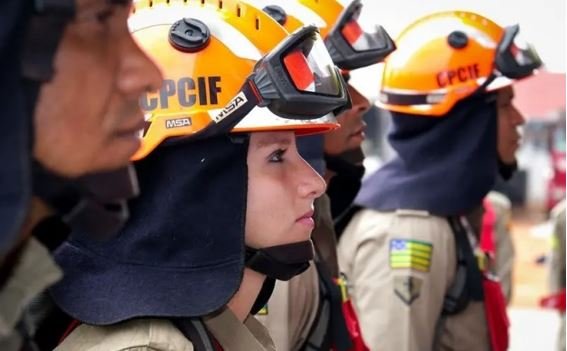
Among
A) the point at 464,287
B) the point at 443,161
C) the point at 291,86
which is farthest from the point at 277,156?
the point at 443,161

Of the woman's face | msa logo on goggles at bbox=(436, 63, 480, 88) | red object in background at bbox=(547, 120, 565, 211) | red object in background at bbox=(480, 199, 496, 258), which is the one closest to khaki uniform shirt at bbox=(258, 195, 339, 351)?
the woman's face

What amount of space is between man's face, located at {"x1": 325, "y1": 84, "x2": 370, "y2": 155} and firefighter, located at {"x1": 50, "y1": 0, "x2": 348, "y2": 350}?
136cm

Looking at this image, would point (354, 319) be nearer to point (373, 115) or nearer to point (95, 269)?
point (95, 269)

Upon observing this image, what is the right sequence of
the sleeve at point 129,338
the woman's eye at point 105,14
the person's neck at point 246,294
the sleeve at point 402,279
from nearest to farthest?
the woman's eye at point 105,14 < the sleeve at point 129,338 < the person's neck at point 246,294 < the sleeve at point 402,279

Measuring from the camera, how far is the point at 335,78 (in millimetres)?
2293

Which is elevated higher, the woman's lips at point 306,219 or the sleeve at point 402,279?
the woman's lips at point 306,219

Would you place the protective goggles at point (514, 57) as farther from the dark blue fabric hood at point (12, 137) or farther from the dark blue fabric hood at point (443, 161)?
the dark blue fabric hood at point (12, 137)

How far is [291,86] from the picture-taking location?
2.17 meters

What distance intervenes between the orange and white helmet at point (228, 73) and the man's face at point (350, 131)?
4.34ft

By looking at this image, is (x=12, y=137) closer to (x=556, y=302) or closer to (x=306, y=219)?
(x=306, y=219)

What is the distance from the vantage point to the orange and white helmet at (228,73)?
2.19m

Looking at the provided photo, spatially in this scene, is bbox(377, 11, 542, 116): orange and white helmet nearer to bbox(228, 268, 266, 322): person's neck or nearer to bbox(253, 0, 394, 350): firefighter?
bbox(253, 0, 394, 350): firefighter

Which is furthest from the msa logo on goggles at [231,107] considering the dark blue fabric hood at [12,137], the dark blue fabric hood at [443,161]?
the dark blue fabric hood at [443,161]

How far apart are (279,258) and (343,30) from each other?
4.51 ft
